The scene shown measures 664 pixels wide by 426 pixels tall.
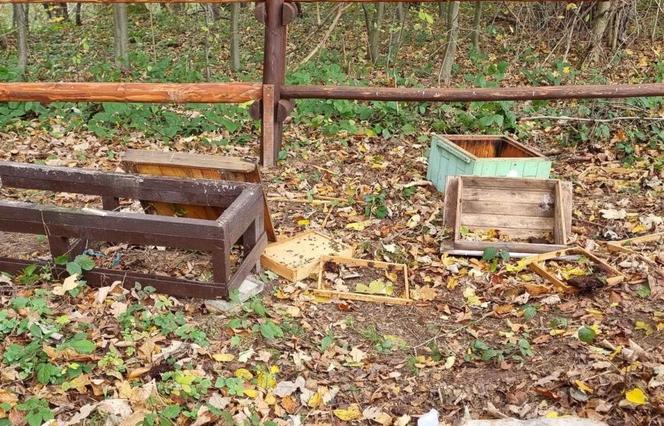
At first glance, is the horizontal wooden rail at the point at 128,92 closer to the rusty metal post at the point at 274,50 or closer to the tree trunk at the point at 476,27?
the rusty metal post at the point at 274,50

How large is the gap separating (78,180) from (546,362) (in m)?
2.95

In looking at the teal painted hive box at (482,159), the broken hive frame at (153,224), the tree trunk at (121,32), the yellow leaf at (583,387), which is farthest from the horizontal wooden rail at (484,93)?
the tree trunk at (121,32)

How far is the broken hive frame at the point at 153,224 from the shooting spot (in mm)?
3389

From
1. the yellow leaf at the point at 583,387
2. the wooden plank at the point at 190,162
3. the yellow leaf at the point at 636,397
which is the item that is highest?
the wooden plank at the point at 190,162

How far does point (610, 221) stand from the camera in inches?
185

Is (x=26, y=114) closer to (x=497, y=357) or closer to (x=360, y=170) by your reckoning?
(x=360, y=170)

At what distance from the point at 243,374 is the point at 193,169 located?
5.32ft

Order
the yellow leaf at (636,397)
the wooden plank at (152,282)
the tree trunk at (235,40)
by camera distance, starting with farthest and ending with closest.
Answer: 1. the tree trunk at (235,40)
2. the wooden plank at (152,282)
3. the yellow leaf at (636,397)

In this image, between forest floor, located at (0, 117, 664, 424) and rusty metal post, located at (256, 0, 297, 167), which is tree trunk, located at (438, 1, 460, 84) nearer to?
rusty metal post, located at (256, 0, 297, 167)

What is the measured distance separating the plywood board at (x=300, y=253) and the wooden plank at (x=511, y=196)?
1006 millimetres

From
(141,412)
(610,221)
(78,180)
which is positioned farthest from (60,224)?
(610,221)

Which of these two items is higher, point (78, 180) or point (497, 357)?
point (78, 180)

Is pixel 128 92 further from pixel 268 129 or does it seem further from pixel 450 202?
pixel 450 202

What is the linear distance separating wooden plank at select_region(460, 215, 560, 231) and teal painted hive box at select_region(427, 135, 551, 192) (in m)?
0.47
